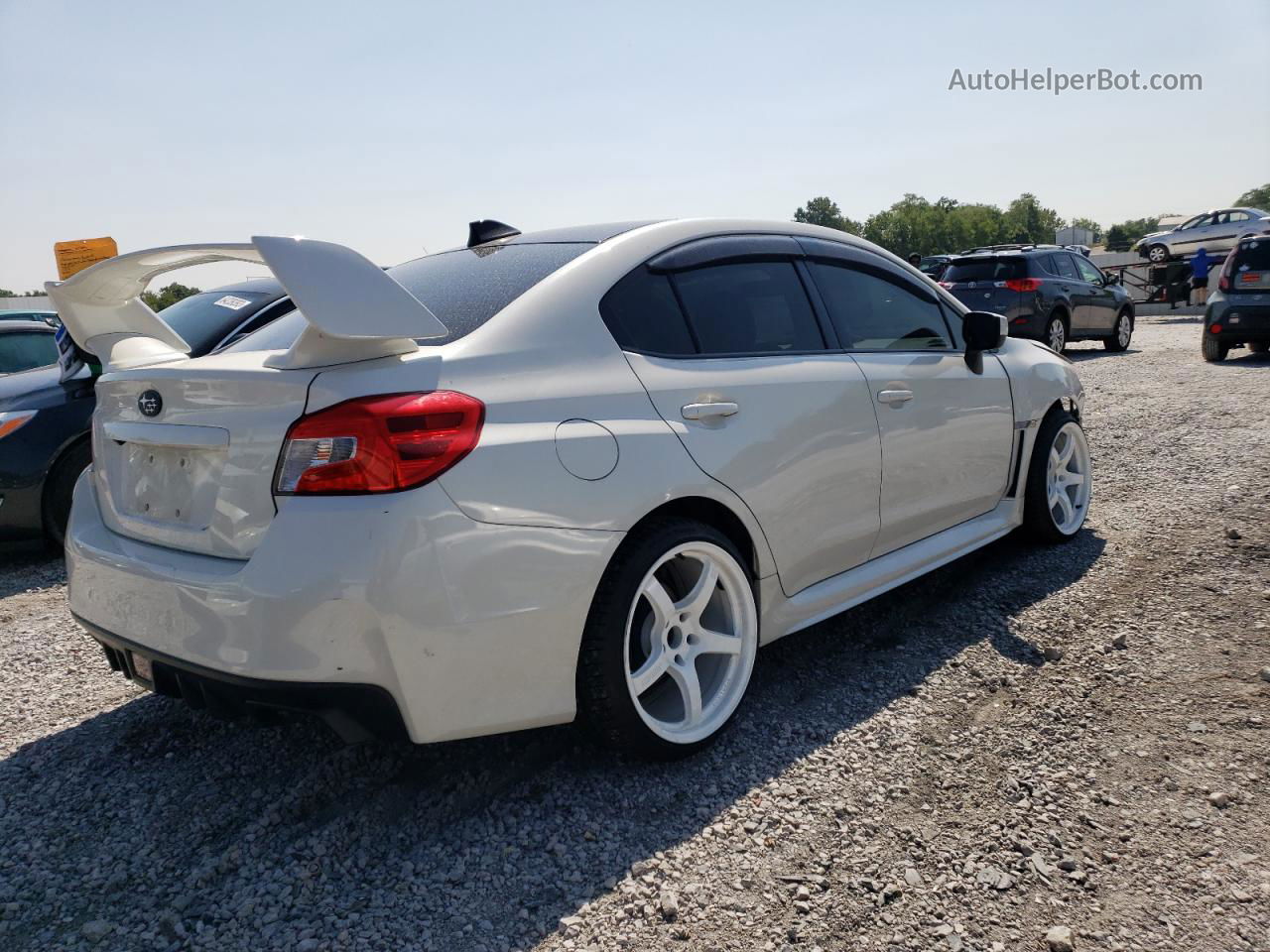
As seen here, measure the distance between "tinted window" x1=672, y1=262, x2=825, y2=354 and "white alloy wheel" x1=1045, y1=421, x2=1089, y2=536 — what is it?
1904 millimetres

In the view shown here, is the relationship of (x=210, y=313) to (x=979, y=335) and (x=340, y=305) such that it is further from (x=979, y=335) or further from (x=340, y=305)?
(x=979, y=335)

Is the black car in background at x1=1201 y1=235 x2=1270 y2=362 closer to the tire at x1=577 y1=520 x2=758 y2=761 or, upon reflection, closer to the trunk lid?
the tire at x1=577 y1=520 x2=758 y2=761

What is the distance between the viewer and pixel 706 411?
2.89 m

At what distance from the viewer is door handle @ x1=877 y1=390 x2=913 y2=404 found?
354 centimetres

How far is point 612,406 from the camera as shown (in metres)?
2.66

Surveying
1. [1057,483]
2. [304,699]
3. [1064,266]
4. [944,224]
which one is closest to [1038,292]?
[1064,266]

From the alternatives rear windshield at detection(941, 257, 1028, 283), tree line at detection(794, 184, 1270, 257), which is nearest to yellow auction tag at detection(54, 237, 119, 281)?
rear windshield at detection(941, 257, 1028, 283)

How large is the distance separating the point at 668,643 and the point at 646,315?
1.00 m

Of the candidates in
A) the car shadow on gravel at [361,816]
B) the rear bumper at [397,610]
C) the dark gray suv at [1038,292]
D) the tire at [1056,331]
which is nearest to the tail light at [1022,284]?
the dark gray suv at [1038,292]

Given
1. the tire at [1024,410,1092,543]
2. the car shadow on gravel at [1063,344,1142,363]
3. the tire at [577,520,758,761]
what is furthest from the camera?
the car shadow on gravel at [1063,344,1142,363]

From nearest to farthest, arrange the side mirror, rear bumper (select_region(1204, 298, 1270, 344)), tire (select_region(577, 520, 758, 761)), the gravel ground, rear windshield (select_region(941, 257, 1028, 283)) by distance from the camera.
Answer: the gravel ground
tire (select_region(577, 520, 758, 761))
the side mirror
rear bumper (select_region(1204, 298, 1270, 344))
rear windshield (select_region(941, 257, 1028, 283))

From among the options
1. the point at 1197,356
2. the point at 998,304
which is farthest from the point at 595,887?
the point at 1197,356

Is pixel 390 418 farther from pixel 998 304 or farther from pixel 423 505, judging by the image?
pixel 998 304

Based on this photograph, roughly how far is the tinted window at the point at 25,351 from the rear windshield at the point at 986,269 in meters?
11.4
